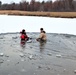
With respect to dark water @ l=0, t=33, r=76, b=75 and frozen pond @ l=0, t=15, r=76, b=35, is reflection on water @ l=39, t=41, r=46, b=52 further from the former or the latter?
frozen pond @ l=0, t=15, r=76, b=35

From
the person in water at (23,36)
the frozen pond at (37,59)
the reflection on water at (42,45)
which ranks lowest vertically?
the reflection on water at (42,45)

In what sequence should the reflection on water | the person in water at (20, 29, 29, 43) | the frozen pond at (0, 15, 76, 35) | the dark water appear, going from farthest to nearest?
the frozen pond at (0, 15, 76, 35), the person in water at (20, 29, 29, 43), the reflection on water, the dark water

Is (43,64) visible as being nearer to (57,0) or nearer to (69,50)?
(69,50)

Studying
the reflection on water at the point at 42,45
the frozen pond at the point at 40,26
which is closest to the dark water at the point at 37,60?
the reflection on water at the point at 42,45

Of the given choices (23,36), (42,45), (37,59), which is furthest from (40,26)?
(37,59)

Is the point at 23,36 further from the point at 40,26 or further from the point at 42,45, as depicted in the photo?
the point at 40,26

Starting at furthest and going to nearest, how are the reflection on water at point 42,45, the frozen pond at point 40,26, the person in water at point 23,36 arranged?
the frozen pond at point 40,26, the person in water at point 23,36, the reflection on water at point 42,45

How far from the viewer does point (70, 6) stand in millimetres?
70062

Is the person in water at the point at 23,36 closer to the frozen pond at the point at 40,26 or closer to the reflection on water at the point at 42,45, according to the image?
the reflection on water at the point at 42,45

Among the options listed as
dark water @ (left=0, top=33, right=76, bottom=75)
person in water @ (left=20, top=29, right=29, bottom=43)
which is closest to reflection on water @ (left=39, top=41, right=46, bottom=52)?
dark water @ (left=0, top=33, right=76, bottom=75)

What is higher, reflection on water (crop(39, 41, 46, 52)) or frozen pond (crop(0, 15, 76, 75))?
frozen pond (crop(0, 15, 76, 75))

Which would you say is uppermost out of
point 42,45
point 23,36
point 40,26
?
point 23,36

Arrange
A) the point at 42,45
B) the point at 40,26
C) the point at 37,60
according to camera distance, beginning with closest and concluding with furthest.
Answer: the point at 37,60 < the point at 42,45 < the point at 40,26

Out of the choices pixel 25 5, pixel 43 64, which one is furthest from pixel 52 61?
pixel 25 5
